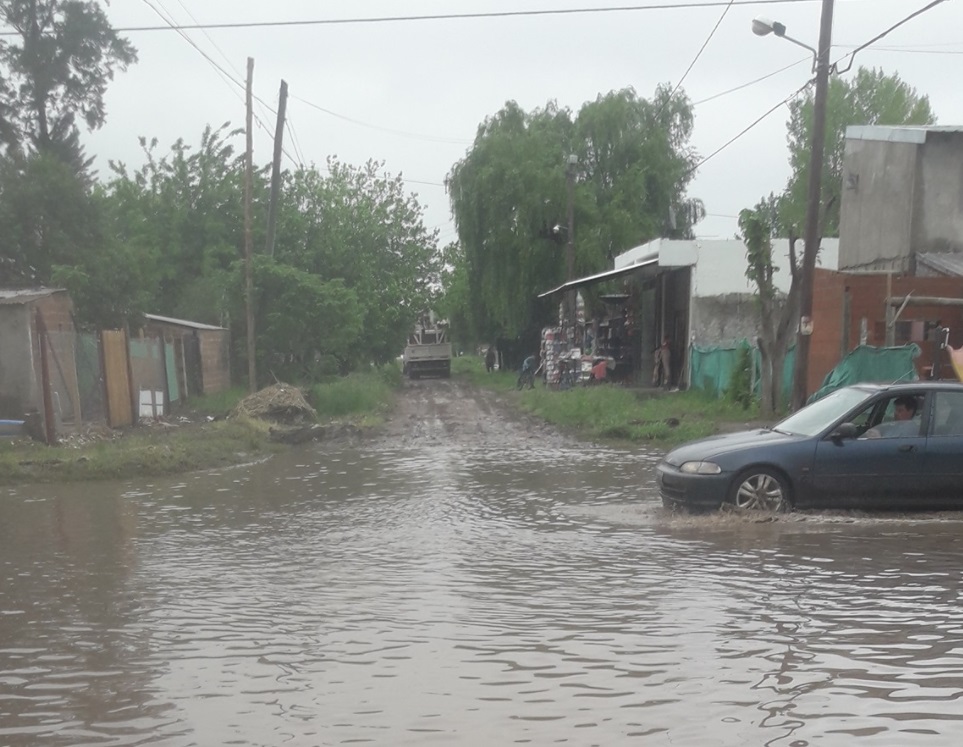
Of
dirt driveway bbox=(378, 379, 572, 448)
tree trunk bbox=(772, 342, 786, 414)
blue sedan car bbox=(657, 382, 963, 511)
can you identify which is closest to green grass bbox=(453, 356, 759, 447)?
tree trunk bbox=(772, 342, 786, 414)

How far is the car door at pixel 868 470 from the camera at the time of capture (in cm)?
1130

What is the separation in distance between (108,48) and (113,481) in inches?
1118

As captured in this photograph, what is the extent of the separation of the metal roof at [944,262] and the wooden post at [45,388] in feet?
51.0

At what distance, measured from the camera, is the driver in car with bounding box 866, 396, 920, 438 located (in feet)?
37.4

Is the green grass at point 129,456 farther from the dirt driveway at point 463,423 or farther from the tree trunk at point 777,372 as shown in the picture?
the tree trunk at point 777,372

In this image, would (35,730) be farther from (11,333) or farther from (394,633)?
(11,333)

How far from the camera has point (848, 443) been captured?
1134 cm

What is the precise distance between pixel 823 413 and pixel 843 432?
0.70m

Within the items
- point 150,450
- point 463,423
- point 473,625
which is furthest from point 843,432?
point 463,423

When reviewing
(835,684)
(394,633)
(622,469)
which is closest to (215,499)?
(622,469)

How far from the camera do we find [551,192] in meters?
40.6

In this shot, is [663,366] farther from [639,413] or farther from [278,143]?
[278,143]

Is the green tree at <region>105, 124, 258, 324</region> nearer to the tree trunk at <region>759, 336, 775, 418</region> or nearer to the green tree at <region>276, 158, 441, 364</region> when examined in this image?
the green tree at <region>276, 158, 441, 364</region>

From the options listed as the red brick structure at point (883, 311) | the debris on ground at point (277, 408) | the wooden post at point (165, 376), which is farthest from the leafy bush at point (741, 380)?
the wooden post at point (165, 376)
